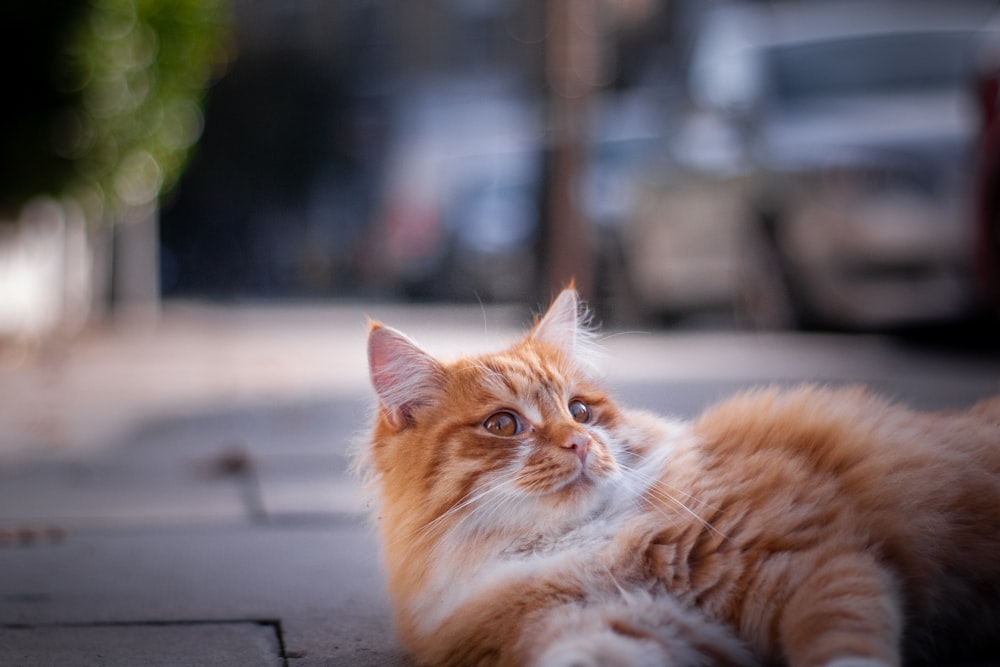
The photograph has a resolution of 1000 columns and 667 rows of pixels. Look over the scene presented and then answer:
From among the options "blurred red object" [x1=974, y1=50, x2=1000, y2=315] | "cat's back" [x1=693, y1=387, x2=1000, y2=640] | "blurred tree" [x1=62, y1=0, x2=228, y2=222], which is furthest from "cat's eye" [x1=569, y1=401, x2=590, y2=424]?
"blurred tree" [x1=62, y1=0, x2=228, y2=222]

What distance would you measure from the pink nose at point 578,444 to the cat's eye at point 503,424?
0.47ft

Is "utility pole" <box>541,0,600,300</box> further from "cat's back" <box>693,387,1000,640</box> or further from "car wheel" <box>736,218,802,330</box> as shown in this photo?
"cat's back" <box>693,387,1000,640</box>

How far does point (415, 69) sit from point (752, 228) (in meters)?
26.9

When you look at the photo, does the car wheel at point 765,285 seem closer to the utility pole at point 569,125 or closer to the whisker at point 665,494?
the utility pole at point 569,125

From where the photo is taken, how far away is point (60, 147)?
8.66 meters

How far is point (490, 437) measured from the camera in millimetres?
2355

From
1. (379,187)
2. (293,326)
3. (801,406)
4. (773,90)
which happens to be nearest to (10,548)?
(801,406)

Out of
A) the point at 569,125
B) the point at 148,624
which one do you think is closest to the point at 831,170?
the point at 569,125

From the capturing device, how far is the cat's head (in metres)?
2.28

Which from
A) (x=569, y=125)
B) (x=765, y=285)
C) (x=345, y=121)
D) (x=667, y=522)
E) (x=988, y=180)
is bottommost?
(x=667, y=522)

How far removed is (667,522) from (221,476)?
3071 millimetres

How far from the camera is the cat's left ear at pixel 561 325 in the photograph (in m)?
2.79

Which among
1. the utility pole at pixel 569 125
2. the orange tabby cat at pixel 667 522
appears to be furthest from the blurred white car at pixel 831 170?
the orange tabby cat at pixel 667 522

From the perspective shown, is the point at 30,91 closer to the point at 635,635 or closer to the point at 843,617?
the point at 635,635
